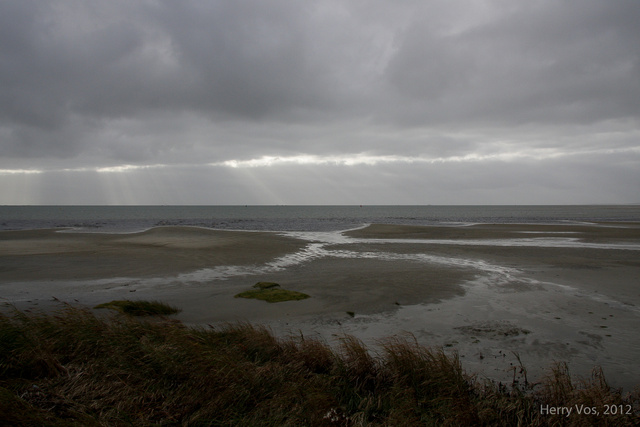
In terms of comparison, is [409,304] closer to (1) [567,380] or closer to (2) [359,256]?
(1) [567,380]

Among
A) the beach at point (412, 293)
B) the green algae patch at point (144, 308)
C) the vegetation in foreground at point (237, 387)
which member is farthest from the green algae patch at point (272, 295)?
the vegetation in foreground at point (237, 387)

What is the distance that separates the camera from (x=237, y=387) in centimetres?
473

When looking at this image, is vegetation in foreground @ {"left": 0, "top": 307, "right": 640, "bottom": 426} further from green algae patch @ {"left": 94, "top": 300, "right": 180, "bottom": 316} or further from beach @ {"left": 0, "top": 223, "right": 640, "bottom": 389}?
green algae patch @ {"left": 94, "top": 300, "right": 180, "bottom": 316}

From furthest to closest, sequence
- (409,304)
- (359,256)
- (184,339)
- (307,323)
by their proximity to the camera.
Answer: (359,256)
(409,304)
(307,323)
(184,339)

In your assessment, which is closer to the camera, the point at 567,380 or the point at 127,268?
the point at 567,380

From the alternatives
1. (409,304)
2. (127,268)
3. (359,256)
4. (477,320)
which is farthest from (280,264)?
(477,320)

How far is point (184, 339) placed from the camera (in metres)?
6.11

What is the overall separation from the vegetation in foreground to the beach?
1.13m

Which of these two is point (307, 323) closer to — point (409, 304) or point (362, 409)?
point (409, 304)

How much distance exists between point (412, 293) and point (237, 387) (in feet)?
29.6

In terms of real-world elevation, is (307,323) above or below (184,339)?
below

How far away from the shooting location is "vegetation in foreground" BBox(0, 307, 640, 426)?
13.6 feet

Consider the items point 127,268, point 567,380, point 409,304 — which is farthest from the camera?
point 127,268

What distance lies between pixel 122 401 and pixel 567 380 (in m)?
5.87
